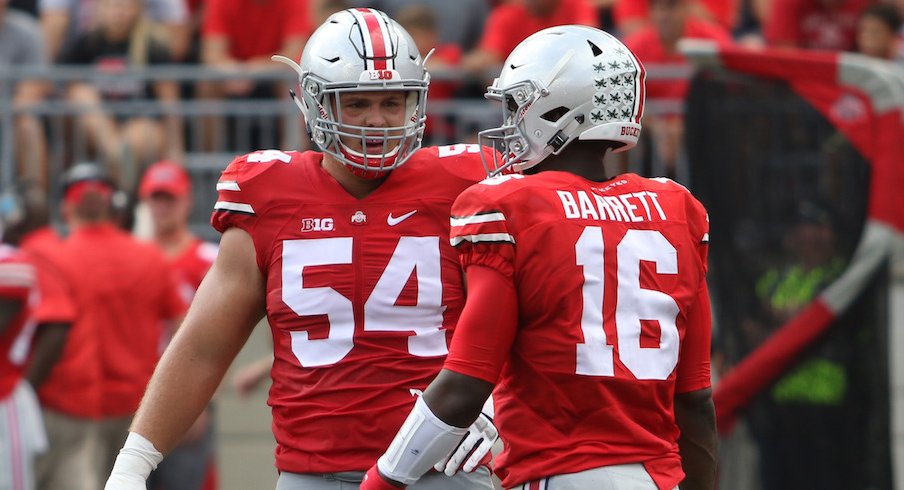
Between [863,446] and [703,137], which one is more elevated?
[703,137]

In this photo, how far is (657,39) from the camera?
8.83 m

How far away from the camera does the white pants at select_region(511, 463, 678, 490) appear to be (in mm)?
3412

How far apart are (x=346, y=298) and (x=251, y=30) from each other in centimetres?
555

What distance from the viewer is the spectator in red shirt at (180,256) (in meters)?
8.49

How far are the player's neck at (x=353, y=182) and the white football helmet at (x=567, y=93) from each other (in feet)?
2.07

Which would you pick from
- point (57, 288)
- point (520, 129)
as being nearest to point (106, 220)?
point (57, 288)

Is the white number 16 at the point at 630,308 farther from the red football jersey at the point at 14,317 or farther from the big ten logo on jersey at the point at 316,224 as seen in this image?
the red football jersey at the point at 14,317

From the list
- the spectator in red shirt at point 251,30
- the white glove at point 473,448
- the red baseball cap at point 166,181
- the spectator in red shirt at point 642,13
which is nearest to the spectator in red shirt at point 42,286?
the red baseball cap at point 166,181

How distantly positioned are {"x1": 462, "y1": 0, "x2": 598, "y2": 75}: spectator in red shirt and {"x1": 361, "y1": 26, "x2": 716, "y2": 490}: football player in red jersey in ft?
17.6

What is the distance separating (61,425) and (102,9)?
2.75 metres

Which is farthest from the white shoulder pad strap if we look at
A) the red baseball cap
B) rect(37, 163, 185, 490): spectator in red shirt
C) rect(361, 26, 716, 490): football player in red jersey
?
the red baseball cap

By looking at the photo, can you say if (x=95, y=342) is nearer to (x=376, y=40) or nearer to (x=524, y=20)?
(x=524, y=20)

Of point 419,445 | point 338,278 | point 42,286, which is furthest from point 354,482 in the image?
point 42,286

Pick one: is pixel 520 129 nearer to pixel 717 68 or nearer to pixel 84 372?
pixel 717 68
